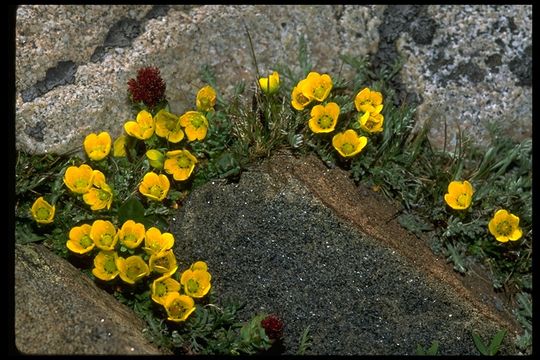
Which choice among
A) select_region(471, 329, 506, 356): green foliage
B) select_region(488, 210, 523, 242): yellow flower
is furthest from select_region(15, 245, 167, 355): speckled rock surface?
select_region(488, 210, 523, 242): yellow flower

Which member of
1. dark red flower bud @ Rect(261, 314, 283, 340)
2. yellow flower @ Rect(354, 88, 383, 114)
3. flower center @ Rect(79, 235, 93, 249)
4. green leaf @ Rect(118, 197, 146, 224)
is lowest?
dark red flower bud @ Rect(261, 314, 283, 340)

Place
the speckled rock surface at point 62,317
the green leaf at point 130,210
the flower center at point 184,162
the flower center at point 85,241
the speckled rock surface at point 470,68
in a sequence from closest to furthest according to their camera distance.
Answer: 1. the speckled rock surface at point 62,317
2. the flower center at point 85,241
3. the green leaf at point 130,210
4. the flower center at point 184,162
5. the speckled rock surface at point 470,68

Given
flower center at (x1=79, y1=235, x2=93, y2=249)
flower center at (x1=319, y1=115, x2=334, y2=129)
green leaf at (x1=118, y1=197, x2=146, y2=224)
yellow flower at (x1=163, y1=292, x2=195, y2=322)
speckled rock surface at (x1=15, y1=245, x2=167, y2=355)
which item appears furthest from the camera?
flower center at (x1=319, y1=115, x2=334, y2=129)

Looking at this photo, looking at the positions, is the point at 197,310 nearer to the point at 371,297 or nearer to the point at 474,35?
the point at 371,297

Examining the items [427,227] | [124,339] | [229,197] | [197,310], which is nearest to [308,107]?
[229,197]

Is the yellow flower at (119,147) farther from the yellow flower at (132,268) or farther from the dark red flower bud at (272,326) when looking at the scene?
the dark red flower bud at (272,326)

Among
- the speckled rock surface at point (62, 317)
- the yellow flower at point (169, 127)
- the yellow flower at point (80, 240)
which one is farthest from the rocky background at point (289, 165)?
the yellow flower at point (169, 127)

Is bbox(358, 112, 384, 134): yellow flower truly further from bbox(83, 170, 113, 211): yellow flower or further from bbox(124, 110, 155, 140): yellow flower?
bbox(83, 170, 113, 211): yellow flower
